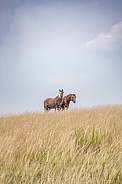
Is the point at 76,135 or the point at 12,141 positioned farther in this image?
the point at 76,135

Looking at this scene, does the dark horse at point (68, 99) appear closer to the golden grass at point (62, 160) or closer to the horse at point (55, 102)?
the horse at point (55, 102)

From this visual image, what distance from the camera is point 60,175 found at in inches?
66.1

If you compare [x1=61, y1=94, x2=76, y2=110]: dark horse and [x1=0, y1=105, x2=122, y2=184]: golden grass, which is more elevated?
[x1=61, y1=94, x2=76, y2=110]: dark horse

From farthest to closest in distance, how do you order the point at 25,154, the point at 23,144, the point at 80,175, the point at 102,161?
the point at 23,144 < the point at 25,154 < the point at 102,161 < the point at 80,175

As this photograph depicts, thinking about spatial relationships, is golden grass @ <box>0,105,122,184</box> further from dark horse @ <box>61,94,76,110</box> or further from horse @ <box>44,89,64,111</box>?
horse @ <box>44,89,64,111</box>

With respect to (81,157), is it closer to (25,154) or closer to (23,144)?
(25,154)

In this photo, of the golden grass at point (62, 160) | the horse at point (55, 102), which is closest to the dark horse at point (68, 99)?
the horse at point (55, 102)

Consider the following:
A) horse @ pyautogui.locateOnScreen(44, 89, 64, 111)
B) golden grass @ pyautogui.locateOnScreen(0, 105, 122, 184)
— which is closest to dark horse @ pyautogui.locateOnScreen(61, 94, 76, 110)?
horse @ pyautogui.locateOnScreen(44, 89, 64, 111)

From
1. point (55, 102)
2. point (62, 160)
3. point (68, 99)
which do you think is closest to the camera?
point (62, 160)

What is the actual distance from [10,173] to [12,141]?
0.63 metres

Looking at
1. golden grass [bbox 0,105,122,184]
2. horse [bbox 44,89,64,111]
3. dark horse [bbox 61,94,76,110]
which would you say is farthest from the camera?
horse [bbox 44,89,64,111]

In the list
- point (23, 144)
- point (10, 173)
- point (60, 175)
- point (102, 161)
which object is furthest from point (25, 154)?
point (102, 161)

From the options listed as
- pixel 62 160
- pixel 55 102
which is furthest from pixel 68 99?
pixel 62 160

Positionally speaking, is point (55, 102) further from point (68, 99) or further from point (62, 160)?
point (62, 160)
